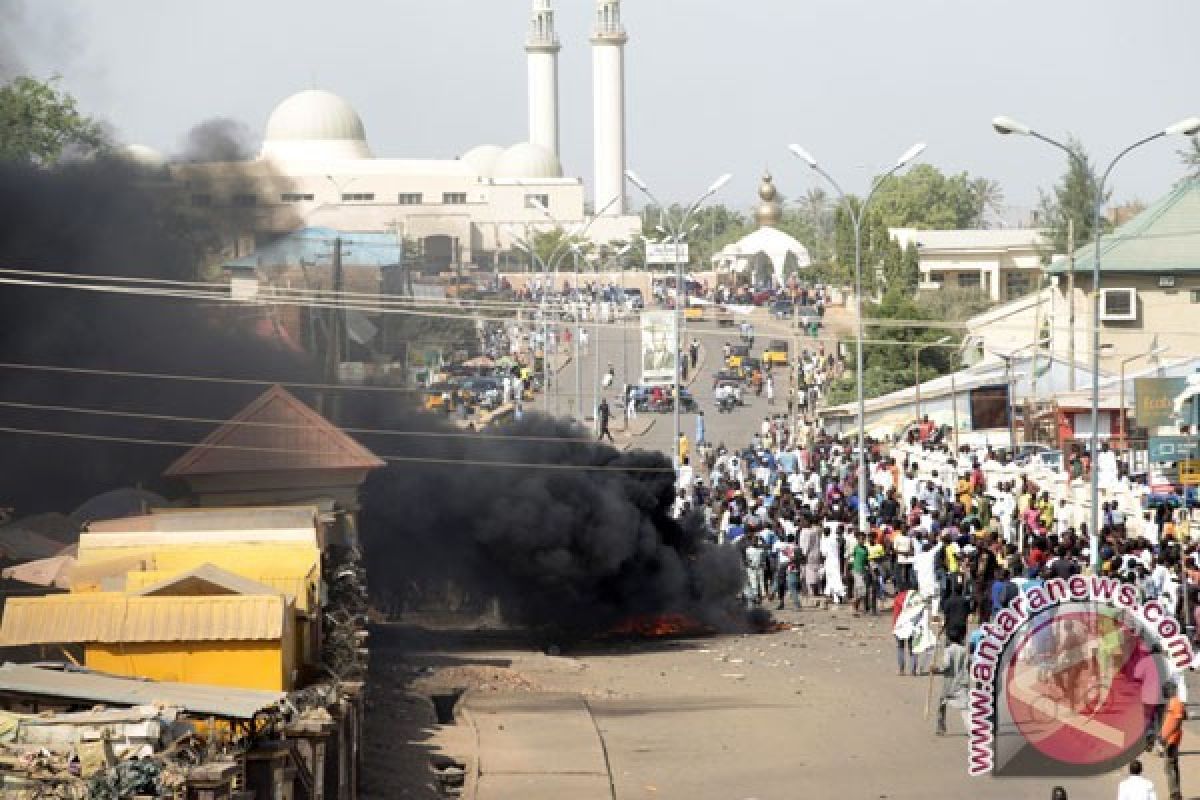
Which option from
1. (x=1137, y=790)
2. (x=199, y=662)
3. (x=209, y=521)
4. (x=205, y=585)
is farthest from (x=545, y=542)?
(x=1137, y=790)

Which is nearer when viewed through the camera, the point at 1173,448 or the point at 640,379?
the point at 1173,448

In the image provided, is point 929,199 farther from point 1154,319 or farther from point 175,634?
point 175,634

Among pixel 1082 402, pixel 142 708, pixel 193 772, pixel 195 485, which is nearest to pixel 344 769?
pixel 142 708

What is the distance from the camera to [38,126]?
64.8m

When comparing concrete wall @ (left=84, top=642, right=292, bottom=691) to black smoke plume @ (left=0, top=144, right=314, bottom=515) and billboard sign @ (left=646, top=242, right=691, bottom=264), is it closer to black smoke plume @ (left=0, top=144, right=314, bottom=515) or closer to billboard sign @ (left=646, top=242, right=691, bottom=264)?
black smoke plume @ (left=0, top=144, right=314, bottom=515)

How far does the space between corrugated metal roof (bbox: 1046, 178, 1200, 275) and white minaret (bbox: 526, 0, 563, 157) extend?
87496 millimetres

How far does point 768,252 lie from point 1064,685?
90698 millimetres

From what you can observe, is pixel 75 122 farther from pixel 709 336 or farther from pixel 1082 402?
pixel 1082 402

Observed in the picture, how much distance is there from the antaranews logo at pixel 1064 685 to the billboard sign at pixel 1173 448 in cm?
969

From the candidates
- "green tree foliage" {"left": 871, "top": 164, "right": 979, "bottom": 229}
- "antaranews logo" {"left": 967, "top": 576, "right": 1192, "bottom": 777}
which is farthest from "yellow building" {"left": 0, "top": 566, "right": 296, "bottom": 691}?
"green tree foliage" {"left": 871, "top": 164, "right": 979, "bottom": 229}

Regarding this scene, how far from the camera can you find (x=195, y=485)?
91.6 ft

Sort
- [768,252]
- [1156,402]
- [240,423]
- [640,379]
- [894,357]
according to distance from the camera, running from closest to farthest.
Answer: [240,423] < [1156,402] < [894,357] < [640,379] < [768,252]

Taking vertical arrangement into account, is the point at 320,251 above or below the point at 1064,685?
above

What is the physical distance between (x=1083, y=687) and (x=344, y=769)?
6.62 m
